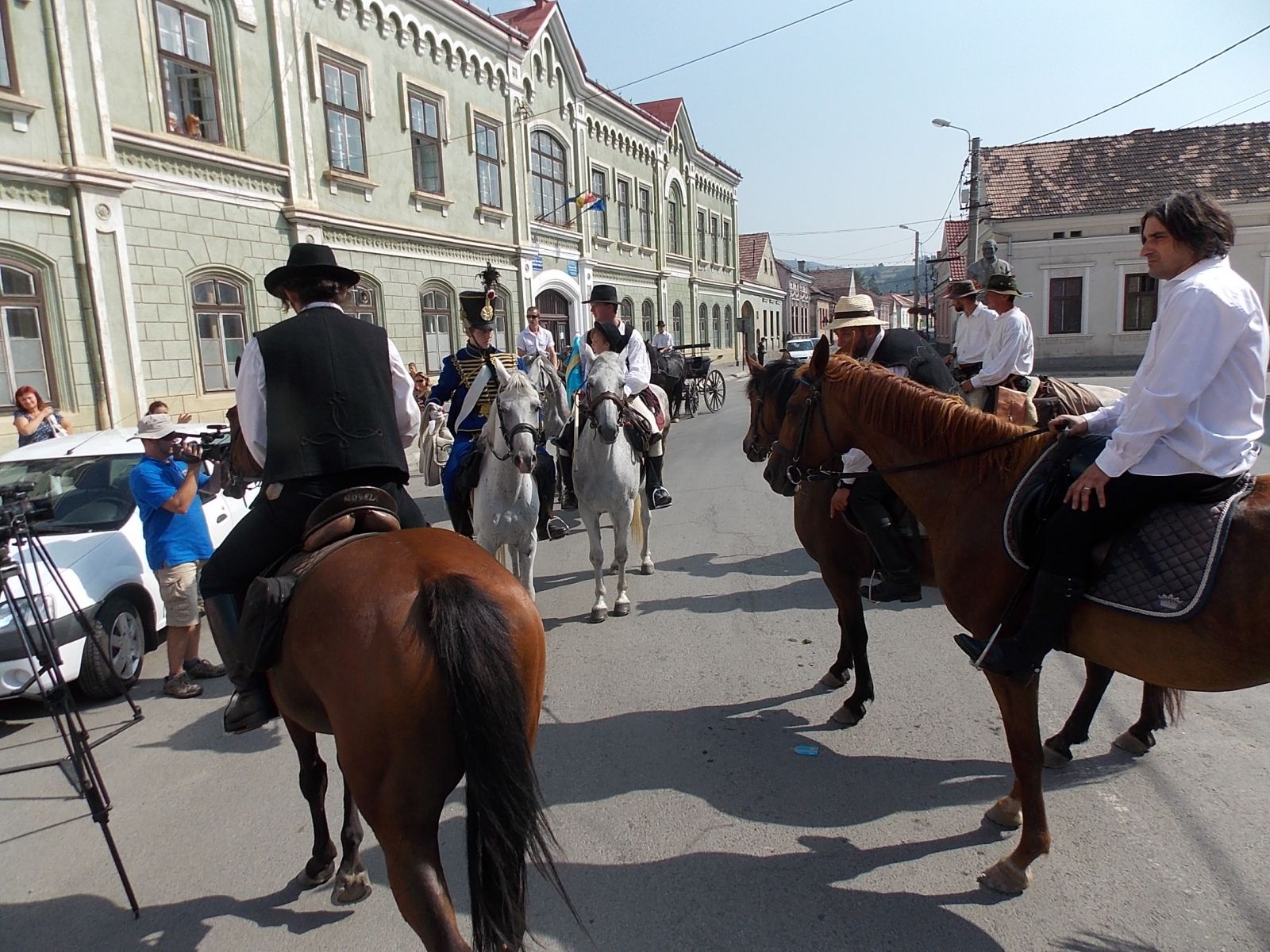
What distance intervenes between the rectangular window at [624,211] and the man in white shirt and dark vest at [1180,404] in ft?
91.8

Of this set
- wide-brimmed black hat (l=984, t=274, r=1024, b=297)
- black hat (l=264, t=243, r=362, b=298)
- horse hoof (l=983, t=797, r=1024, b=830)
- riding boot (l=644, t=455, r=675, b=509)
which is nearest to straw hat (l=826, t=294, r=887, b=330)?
wide-brimmed black hat (l=984, t=274, r=1024, b=297)

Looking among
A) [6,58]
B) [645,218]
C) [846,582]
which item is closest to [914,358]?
[846,582]

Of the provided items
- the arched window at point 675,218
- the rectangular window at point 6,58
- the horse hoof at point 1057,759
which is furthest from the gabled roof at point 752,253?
the horse hoof at point 1057,759

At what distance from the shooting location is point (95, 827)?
3701 mm

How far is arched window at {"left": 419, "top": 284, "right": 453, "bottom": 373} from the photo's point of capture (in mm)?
18844

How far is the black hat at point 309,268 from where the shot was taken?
2947 mm

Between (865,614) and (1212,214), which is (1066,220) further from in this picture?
(1212,214)

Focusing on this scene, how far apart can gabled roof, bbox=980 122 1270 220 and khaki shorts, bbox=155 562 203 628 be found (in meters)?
33.2

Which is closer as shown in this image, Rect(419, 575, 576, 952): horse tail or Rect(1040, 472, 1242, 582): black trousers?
Rect(419, 575, 576, 952): horse tail

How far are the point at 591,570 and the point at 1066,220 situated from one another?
102 ft

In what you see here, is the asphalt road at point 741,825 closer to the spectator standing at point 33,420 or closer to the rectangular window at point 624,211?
the spectator standing at point 33,420

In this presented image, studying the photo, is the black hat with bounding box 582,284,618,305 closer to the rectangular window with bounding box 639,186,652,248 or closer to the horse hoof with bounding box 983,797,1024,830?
the horse hoof with bounding box 983,797,1024,830

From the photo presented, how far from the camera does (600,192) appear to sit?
90.8ft

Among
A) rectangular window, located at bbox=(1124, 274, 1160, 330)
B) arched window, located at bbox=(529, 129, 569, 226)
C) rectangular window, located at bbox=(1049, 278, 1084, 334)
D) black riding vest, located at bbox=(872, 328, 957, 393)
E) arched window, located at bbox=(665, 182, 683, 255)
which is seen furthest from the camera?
arched window, located at bbox=(665, 182, 683, 255)
